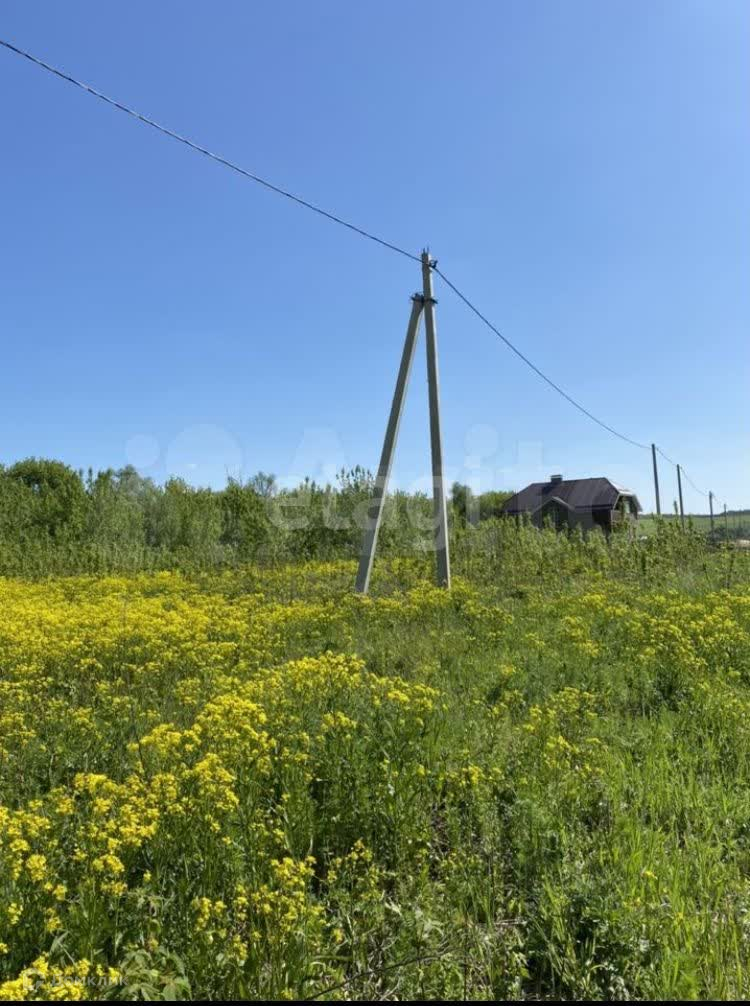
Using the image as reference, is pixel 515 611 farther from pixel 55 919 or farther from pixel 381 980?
pixel 55 919

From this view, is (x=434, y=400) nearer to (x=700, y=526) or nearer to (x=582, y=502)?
(x=700, y=526)

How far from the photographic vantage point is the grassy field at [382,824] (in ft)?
6.39

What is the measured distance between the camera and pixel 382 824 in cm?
268

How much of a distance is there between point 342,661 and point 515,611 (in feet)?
12.9

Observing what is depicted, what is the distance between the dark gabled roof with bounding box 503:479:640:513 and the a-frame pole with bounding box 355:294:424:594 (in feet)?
84.5

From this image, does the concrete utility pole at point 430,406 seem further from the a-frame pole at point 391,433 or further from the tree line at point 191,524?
the tree line at point 191,524

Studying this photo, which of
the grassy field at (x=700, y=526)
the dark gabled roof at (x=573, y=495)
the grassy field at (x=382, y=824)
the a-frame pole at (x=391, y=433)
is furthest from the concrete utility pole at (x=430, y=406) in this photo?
the dark gabled roof at (x=573, y=495)

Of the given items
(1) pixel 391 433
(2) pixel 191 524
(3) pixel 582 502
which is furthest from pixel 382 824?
(3) pixel 582 502

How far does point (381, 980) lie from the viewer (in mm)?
2004

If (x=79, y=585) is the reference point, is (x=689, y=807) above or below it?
below

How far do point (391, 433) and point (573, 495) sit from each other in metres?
31.1

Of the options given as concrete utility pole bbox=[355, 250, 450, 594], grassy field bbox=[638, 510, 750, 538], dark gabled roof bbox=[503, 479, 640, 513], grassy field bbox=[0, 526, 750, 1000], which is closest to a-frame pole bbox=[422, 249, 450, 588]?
concrete utility pole bbox=[355, 250, 450, 594]

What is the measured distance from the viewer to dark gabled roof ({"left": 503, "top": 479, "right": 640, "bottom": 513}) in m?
36.3

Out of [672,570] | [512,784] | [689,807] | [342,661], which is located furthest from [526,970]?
[672,570]
